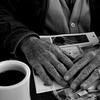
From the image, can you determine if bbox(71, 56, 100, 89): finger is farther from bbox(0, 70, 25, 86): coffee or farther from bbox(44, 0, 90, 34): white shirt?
bbox(44, 0, 90, 34): white shirt

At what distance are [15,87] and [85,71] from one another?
285 millimetres

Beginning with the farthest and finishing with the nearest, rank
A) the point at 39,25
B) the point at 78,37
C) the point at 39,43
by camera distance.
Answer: the point at 39,25 < the point at 78,37 < the point at 39,43

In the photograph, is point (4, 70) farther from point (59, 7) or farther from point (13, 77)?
point (59, 7)

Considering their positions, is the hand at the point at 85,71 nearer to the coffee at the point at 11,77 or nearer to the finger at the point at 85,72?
the finger at the point at 85,72

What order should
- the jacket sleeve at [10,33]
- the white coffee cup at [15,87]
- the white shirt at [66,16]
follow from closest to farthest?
the white coffee cup at [15,87] < the jacket sleeve at [10,33] < the white shirt at [66,16]

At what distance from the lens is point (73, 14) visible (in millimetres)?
928

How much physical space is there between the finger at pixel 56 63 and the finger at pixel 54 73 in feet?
0.05

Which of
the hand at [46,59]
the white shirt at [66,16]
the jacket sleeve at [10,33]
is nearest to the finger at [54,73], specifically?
the hand at [46,59]

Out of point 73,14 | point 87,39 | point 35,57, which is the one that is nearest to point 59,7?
point 73,14

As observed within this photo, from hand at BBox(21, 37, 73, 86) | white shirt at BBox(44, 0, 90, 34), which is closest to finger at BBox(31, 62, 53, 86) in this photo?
hand at BBox(21, 37, 73, 86)

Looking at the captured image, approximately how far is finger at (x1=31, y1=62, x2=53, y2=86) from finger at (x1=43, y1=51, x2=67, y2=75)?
0.15ft

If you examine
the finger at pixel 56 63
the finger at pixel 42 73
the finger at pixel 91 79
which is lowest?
the finger at pixel 42 73

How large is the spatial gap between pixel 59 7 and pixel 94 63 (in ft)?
1.16

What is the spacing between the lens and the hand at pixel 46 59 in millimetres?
624
